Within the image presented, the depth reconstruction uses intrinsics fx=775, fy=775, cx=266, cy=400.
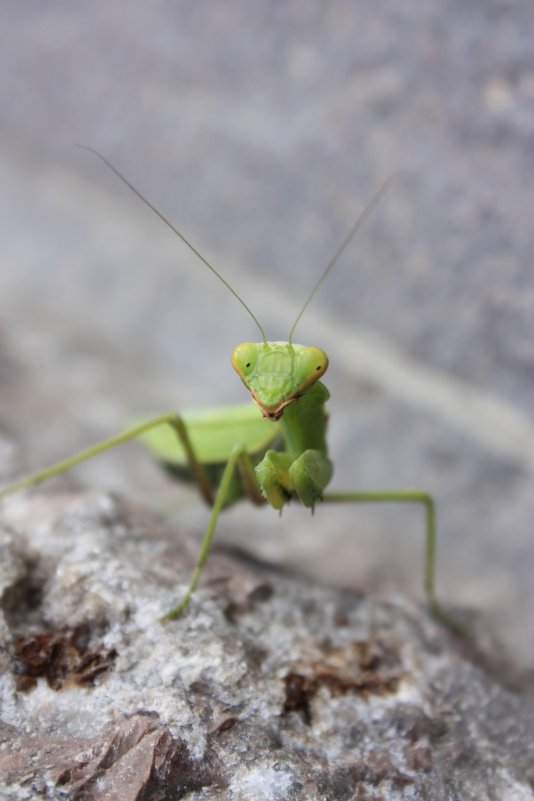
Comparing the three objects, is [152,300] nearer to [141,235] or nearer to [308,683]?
[141,235]

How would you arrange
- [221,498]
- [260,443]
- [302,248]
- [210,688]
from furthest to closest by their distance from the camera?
1. [302,248]
2. [260,443]
3. [221,498]
4. [210,688]

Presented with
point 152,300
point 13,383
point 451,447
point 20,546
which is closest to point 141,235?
point 152,300

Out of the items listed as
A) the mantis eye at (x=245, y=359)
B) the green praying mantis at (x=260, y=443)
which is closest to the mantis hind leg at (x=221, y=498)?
the green praying mantis at (x=260, y=443)

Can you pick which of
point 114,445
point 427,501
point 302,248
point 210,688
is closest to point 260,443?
point 114,445

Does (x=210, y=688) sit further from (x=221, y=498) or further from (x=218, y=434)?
(x=218, y=434)

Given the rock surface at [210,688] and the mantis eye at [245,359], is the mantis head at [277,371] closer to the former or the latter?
the mantis eye at [245,359]

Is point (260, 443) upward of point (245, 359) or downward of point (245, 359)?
downward
